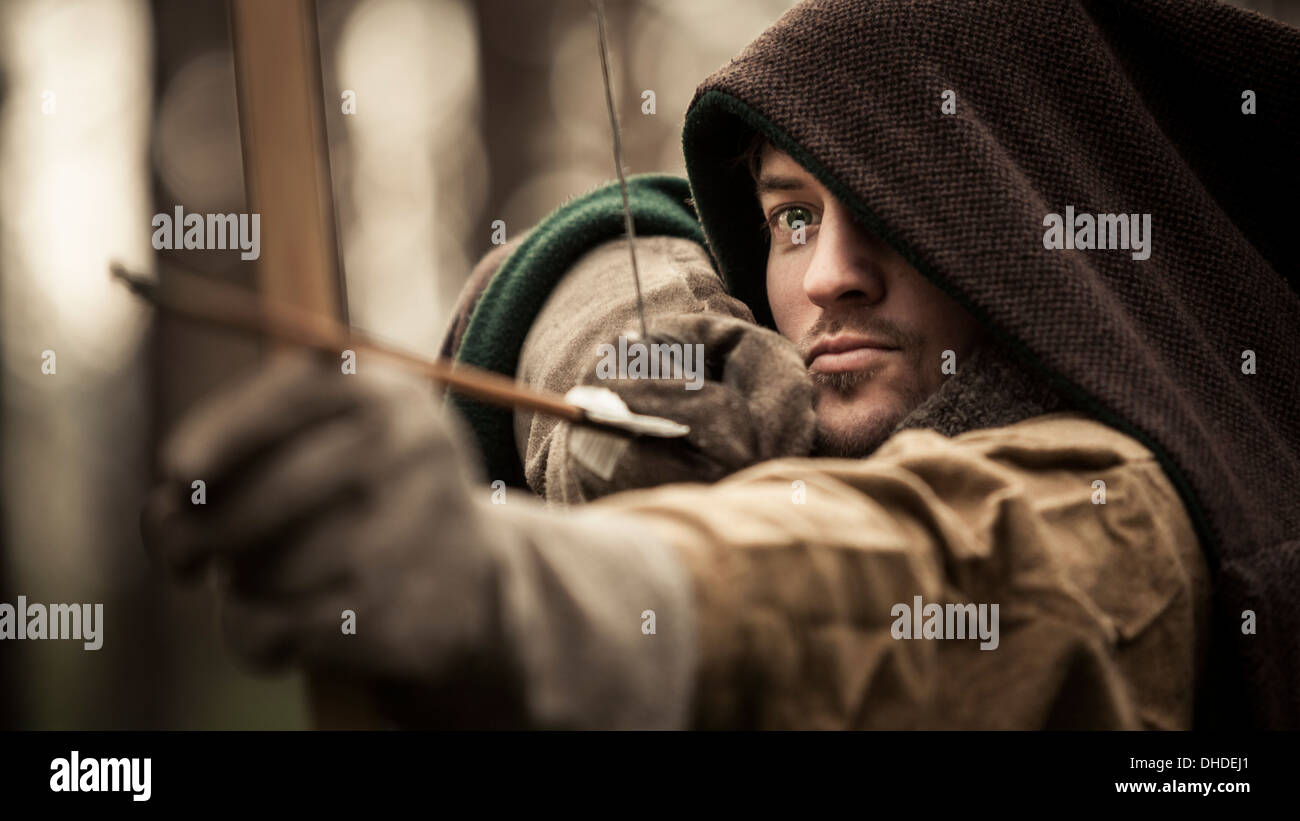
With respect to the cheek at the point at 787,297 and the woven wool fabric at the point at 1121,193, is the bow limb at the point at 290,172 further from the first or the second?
the cheek at the point at 787,297

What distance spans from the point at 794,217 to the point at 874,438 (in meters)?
0.33

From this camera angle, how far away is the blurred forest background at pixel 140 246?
482cm

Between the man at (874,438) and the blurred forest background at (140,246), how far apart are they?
2.88 metres

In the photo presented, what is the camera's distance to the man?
621 mm

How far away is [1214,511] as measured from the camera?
1.10m

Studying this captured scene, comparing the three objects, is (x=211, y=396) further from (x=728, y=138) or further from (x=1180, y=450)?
(x=1180, y=450)

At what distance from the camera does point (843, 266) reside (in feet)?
4.52
